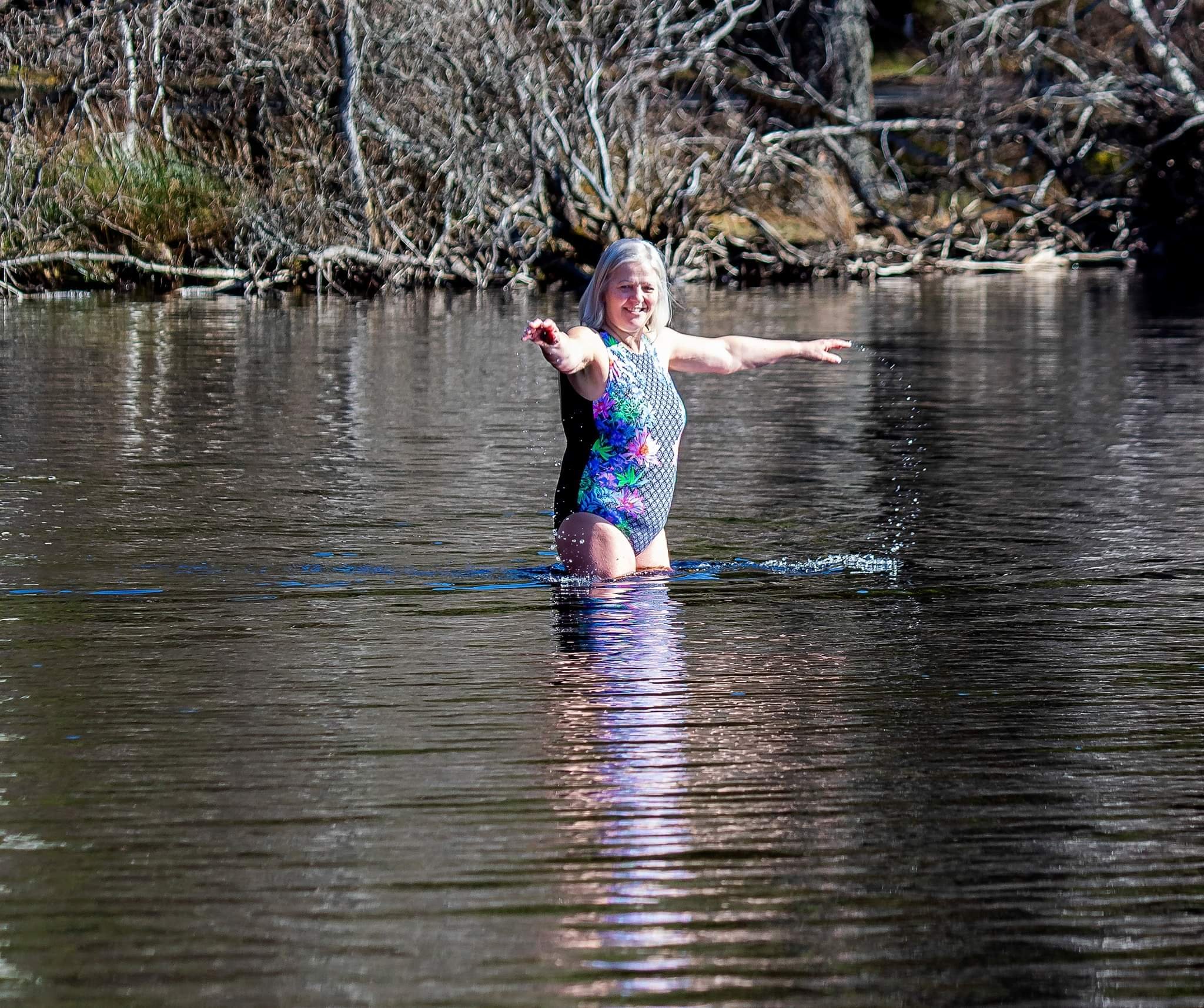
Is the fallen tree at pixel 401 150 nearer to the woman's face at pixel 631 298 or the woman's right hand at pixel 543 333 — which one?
the woman's face at pixel 631 298

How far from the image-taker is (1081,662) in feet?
18.6

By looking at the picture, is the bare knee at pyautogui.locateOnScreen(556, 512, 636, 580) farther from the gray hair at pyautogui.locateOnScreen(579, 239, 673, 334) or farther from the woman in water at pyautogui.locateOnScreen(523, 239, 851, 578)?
the gray hair at pyautogui.locateOnScreen(579, 239, 673, 334)

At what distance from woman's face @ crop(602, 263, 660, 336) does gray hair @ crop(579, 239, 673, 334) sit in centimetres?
1

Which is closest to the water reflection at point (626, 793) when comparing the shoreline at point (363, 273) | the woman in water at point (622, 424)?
the woman in water at point (622, 424)

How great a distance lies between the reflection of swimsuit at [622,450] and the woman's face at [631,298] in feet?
0.24

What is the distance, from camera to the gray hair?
7.23 m

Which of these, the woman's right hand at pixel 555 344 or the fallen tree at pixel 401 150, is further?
the fallen tree at pixel 401 150

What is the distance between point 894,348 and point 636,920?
44.4 ft

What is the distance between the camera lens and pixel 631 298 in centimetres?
732

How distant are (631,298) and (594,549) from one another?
2.90 feet

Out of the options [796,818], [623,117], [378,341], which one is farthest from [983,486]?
[623,117]

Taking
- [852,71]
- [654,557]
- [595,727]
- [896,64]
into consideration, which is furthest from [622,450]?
[896,64]

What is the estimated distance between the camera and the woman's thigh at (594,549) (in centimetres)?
723

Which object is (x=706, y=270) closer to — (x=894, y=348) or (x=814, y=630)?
(x=894, y=348)
